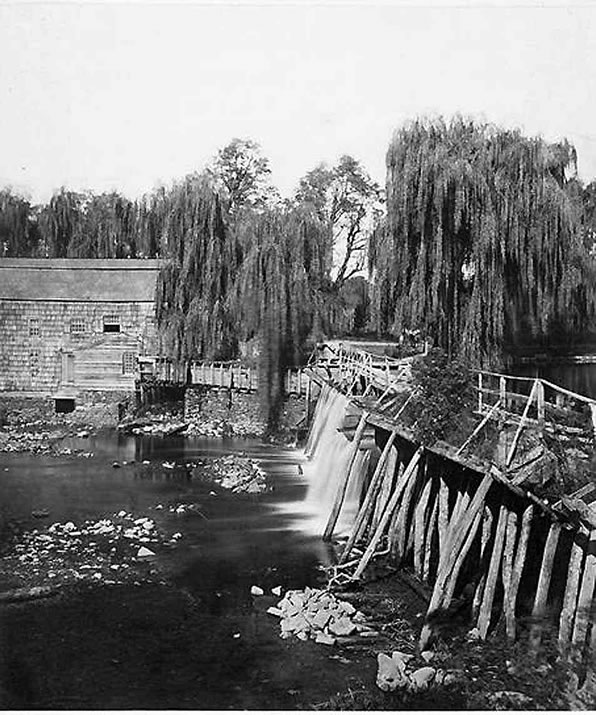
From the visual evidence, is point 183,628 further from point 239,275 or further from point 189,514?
point 239,275

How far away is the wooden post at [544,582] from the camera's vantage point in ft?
12.7

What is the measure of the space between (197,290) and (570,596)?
156 inches

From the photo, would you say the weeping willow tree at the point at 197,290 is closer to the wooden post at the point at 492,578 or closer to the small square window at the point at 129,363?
the small square window at the point at 129,363

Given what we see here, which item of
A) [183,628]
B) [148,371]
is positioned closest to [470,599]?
[183,628]

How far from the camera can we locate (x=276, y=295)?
21.5ft

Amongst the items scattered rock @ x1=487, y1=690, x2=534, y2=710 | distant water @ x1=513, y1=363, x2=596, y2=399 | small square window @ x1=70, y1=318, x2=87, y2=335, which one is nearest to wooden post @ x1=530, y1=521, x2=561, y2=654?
scattered rock @ x1=487, y1=690, x2=534, y2=710

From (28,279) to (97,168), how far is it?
3.90 feet

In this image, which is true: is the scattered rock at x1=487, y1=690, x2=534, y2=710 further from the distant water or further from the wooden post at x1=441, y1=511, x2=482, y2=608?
the distant water

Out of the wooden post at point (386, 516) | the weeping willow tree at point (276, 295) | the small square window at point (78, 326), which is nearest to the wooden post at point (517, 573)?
the wooden post at point (386, 516)

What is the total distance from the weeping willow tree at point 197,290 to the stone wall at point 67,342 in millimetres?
213

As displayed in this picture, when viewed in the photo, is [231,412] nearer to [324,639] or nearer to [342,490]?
[342,490]

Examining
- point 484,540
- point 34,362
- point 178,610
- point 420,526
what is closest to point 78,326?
point 34,362

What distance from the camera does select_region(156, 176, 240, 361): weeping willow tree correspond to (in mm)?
6598

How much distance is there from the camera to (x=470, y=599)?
4.38 meters
